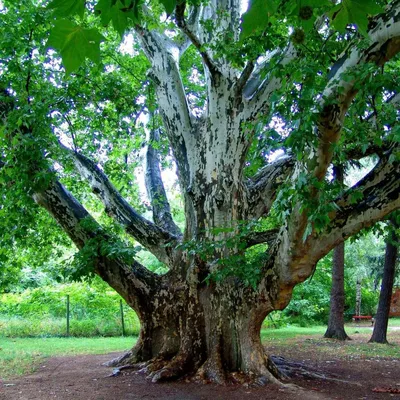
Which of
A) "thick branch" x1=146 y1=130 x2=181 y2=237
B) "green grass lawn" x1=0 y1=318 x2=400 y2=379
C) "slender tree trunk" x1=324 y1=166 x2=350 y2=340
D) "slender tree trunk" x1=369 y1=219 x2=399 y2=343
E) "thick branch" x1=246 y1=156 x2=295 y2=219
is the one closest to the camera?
"thick branch" x1=246 y1=156 x2=295 y2=219

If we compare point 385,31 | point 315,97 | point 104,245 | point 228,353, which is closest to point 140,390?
point 228,353

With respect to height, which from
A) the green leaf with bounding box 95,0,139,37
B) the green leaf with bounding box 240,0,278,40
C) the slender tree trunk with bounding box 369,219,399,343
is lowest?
the slender tree trunk with bounding box 369,219,399,343

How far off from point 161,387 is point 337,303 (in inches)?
320

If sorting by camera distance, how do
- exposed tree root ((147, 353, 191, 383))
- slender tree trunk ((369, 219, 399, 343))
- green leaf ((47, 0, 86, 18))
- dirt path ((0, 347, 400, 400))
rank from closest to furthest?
1. green leaf ((47, 0, 86, 18))
2. dirt path ((0, 347, 400, 400))
3. exposed tree root ((147, 353, 191, 383))
4. slender tree trunk ((369, 219, 399, 343))

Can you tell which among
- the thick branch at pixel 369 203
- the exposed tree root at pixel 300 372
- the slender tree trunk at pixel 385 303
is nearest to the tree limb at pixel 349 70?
the thick branch at pixel 369 203

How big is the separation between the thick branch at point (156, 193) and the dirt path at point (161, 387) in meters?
2.89

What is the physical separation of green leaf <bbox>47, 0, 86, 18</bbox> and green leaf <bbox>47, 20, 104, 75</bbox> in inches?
1.0

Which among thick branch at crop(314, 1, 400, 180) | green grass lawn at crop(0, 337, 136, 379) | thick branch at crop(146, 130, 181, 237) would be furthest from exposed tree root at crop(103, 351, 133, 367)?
thick branch at crop(314, 1, 400, 180)

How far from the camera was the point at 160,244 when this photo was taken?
848 cm

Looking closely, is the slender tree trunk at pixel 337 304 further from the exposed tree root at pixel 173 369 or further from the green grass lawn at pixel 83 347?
the exposed tree root at pixel 173 369

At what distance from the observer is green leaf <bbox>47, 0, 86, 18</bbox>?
1236 millimetres

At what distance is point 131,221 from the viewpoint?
8.61 m

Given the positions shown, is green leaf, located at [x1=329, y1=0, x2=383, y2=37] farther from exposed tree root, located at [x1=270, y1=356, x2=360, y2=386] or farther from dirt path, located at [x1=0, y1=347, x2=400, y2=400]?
exposed tree root, located at [x1=270, y1=356, x2=360, y2=386]

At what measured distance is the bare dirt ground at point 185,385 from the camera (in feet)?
20.6
